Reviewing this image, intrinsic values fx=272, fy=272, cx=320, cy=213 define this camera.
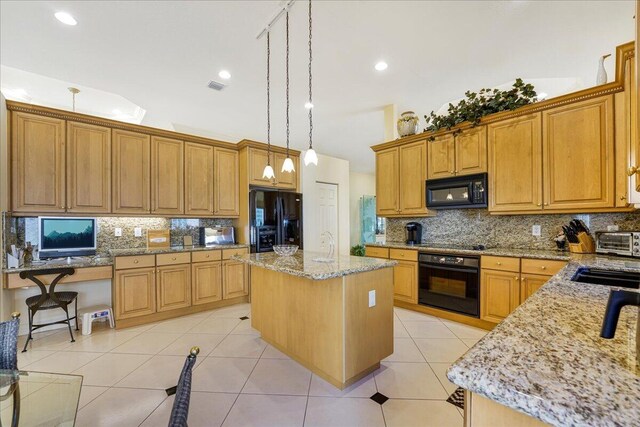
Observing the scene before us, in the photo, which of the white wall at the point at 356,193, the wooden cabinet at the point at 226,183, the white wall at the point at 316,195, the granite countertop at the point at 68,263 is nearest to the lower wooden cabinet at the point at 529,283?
the white wall at the point at 316,195

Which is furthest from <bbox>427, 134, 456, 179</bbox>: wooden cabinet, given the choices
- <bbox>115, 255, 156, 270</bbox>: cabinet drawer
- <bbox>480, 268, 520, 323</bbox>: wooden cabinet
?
<bbox>115, 255, 156, 270</bbox>: cabinet drawer

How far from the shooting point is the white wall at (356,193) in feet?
27.6

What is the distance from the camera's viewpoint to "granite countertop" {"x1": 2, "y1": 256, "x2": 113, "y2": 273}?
9.00 ft

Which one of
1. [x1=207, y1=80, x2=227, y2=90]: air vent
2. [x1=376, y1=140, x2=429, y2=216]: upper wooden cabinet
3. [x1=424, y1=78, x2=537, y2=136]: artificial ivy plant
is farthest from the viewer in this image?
[x1=376, y1=140, x2=429, y2=216]: upper wooden cabinet

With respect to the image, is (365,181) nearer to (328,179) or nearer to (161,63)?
(328,179)

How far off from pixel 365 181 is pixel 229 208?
223 inches

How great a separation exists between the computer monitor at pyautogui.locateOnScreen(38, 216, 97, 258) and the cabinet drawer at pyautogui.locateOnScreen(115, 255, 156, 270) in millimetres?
620

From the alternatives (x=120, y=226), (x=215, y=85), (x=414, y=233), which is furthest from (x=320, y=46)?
(x=120, y=226)

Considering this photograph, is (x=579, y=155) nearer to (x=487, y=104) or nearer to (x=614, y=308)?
(x=487, y=104)

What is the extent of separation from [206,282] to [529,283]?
387 centimetres

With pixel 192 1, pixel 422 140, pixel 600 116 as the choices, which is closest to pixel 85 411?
pixel 192 1

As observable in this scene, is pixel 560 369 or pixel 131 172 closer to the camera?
pixel 560 369

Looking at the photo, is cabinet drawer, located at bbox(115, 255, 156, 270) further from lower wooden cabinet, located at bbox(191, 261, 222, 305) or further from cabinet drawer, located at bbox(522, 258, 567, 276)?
cabinet drawer, located at bbox(522, 258, 567, 276)

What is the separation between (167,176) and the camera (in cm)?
387
